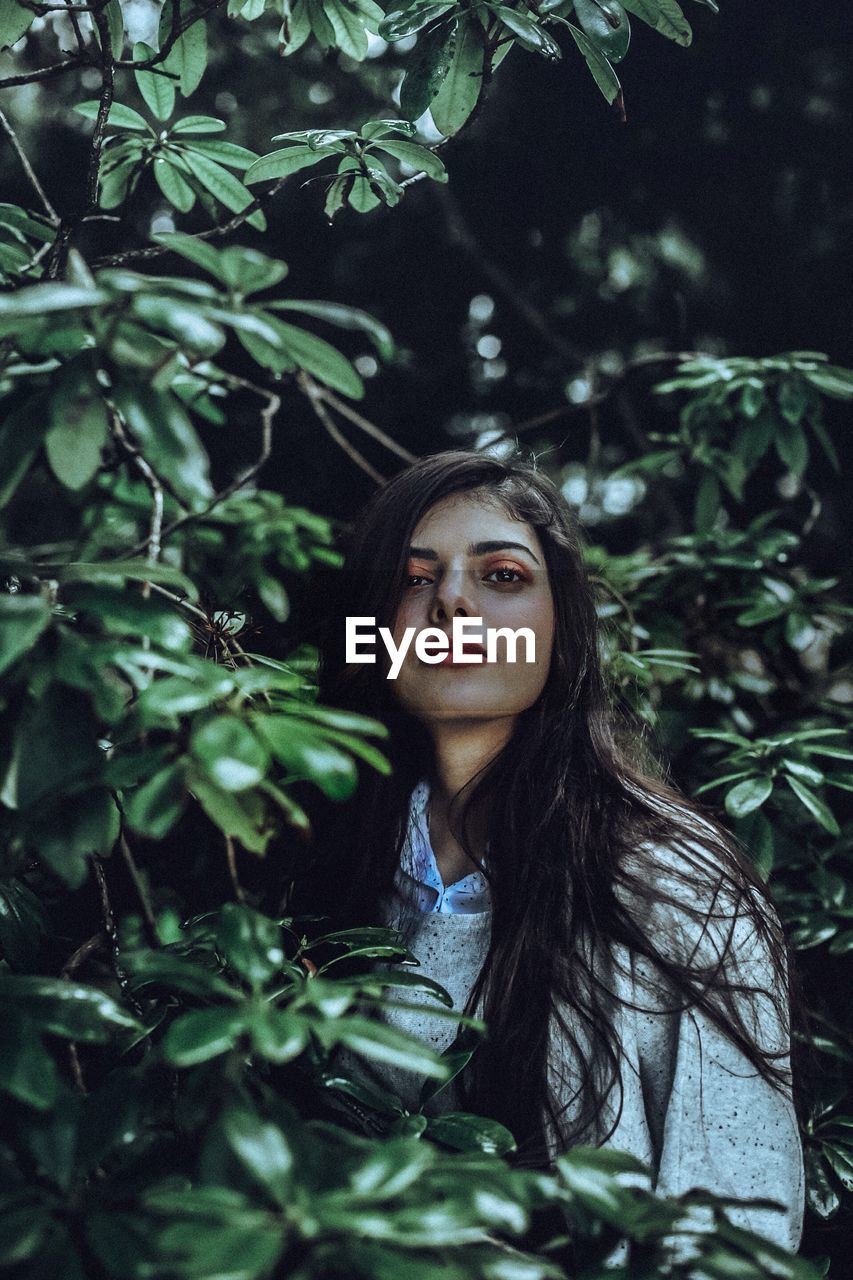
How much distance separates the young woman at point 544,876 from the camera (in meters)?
0.98

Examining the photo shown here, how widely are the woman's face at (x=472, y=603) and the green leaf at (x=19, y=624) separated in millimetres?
554

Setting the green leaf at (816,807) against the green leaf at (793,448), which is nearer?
the green leaf at (816,807)

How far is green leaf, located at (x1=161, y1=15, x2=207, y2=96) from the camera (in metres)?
1.11

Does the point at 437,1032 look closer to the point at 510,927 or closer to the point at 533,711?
the point at 510,927

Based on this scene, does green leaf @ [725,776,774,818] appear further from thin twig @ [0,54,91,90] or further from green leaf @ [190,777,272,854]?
thin twig @ [0,54,91,90]

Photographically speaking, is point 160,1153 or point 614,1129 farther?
point 614,1129

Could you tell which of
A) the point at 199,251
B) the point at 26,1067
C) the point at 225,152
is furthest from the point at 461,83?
the point at 26,1067

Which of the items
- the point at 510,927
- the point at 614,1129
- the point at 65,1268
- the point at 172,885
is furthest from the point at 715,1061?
the point at 172,885

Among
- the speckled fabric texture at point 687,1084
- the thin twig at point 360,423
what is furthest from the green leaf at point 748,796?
the thin twig at point 360,423

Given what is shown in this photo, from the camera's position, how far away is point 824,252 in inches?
82.7

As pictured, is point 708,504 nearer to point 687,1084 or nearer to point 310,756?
point 687,1084

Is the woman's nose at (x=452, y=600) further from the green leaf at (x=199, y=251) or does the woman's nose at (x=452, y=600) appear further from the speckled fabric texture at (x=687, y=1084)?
the green leaf at (x=199, y=251)

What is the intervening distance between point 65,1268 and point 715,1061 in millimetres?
652

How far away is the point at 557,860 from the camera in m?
1.09
